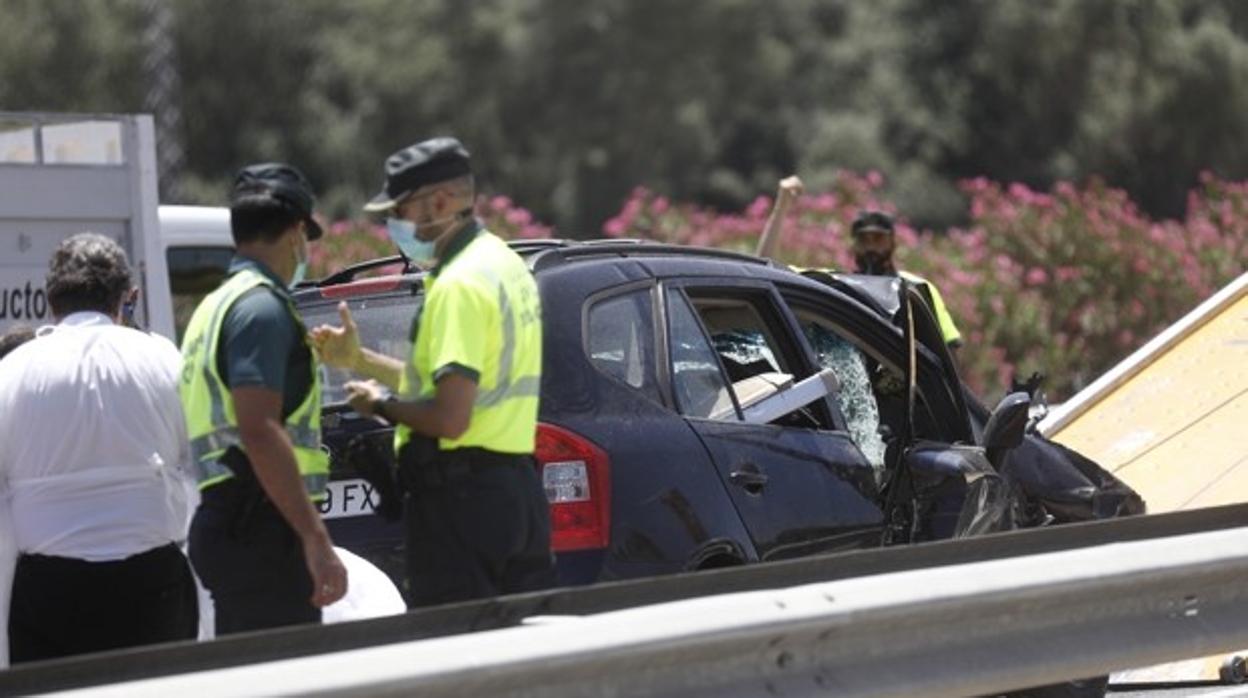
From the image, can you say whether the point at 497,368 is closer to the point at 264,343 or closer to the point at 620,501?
the point at 264,343

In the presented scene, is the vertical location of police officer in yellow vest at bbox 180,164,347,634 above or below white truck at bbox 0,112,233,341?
below

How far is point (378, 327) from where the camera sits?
294 inches

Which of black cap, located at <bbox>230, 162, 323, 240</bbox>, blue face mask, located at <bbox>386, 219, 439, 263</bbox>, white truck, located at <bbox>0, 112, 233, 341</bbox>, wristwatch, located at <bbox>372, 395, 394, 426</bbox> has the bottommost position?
wristwatch, located at <bbox>372, 395, 394, 426</bbox>

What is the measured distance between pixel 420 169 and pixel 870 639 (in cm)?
154

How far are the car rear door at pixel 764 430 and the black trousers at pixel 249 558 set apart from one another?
1994mm

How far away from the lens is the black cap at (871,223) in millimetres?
11758

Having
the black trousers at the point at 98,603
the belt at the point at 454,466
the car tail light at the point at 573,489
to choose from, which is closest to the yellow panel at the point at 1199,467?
the car tail light at the point at 573,489

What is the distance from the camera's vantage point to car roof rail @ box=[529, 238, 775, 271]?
7.42 m

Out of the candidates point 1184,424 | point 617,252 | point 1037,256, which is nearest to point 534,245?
point 617,252

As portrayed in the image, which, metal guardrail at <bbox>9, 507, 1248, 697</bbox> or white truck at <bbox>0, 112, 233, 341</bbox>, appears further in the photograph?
white truck at <bbox>0, 112, 233, 341</bbox>

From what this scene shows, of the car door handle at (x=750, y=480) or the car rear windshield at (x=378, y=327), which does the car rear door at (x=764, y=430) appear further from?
the car rear windshield at (x=378, y=327)

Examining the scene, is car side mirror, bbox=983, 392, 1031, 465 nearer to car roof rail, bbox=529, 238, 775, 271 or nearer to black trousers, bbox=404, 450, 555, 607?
car roof rail, bbox=529, 238, 775, 271

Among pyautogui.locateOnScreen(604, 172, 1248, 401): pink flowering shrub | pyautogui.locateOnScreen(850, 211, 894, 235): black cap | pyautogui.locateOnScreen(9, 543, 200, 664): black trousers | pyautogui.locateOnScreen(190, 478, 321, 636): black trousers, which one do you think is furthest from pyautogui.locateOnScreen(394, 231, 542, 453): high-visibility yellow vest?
pyautogui.locateOnScreen(604, 172, 1248, 401): pink flowering shrub

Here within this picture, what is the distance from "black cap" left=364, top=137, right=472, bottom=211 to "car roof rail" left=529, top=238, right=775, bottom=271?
1418 mm
